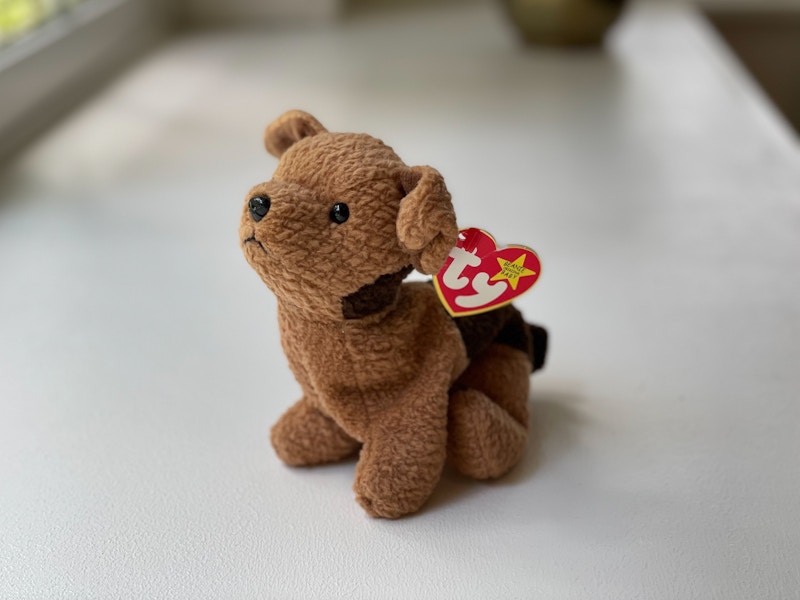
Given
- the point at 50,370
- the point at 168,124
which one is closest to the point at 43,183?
the point at 168,124

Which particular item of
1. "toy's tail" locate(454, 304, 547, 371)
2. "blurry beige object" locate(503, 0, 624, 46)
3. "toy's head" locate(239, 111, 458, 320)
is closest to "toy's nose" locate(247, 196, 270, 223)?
"toy's head" locate(239, 111, 458, 320)

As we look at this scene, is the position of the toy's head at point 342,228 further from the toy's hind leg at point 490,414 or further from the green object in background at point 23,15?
the green object in background at point 23,15

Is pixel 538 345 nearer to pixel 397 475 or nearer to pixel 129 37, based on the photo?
pixel 397 475

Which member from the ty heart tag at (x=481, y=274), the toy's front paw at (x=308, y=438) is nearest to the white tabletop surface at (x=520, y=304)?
the toy's front paw at (x=308, y=438)

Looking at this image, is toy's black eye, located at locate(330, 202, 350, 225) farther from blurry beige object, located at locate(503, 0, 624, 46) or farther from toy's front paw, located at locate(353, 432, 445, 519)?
blurry beige object, located at locate(503, 0, 624, 46)

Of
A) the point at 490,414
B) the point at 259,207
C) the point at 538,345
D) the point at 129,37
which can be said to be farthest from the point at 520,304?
the point at 129,37

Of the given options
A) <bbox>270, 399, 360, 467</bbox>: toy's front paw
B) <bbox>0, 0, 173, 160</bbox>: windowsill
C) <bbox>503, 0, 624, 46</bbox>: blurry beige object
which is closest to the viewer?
<bbox>270, 399, 360, 467</bbox>: toy's front paw
